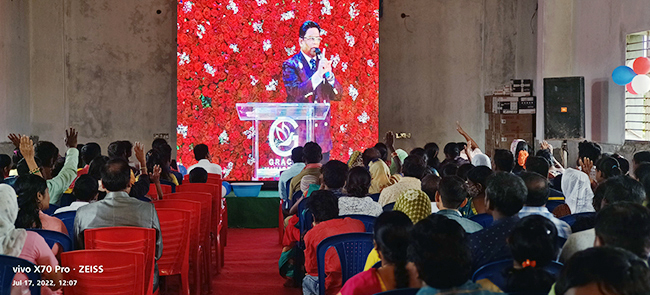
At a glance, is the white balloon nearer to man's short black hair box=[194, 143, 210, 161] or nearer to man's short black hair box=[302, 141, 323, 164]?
man's short black hair box=[302, 141, 323, 164]

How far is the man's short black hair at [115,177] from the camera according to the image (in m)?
3.61

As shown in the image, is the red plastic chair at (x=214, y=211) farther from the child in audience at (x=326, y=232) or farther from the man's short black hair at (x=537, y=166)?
the man's short black hair at (x=537, y=166)

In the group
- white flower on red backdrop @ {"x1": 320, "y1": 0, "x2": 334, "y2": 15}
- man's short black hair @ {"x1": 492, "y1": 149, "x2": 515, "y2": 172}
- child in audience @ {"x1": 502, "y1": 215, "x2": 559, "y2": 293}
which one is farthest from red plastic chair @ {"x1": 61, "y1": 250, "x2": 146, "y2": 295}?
white flower on red backdrop @ {"x1": 320, "y1": 0, "x2": 334, "y2": 15}

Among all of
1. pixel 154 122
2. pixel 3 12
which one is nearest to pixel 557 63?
pixel 154 122

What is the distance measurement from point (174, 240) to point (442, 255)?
240 centimetres

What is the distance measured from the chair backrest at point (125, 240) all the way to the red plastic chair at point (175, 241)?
59 cm

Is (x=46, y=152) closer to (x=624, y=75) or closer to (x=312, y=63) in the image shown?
(x=312, y=63)

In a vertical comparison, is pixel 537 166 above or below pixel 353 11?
below

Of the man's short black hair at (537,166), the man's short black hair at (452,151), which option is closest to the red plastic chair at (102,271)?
the man's short black hair at (537,166)

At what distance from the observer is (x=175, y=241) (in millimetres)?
4008

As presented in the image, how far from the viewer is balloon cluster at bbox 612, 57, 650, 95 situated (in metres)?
6.64

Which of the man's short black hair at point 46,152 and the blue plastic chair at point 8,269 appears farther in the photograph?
the man's short black hair at point 46,152

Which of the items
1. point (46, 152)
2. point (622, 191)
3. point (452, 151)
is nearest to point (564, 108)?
point (452, 151)

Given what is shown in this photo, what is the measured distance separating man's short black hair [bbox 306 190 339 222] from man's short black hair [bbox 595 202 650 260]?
1.71 metres
